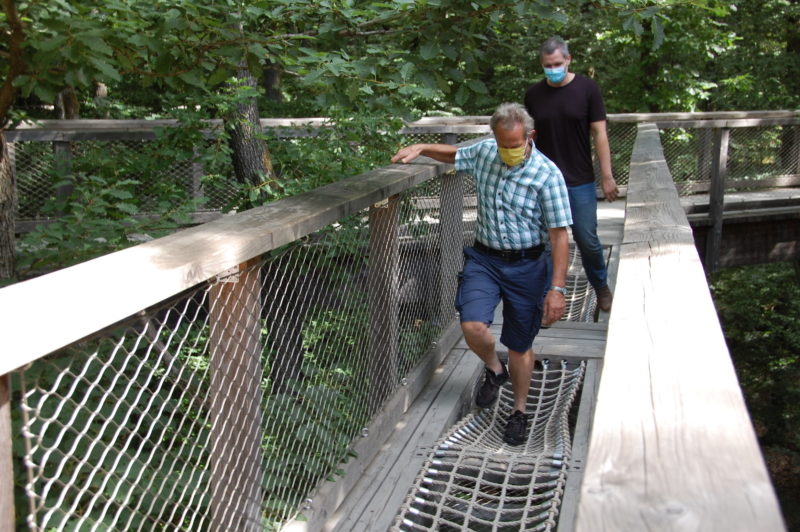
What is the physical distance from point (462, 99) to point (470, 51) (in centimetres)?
47

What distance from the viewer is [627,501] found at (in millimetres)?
1043

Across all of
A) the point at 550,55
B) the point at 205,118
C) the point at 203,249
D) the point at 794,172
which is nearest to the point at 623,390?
the point at 203,249

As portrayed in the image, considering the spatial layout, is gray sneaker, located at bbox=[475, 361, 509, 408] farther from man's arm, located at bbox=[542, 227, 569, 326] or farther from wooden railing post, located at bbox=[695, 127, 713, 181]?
wooden railing post, located at bbox=[695, 127, 713, 181]

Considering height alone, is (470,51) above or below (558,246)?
above

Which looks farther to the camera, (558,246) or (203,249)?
(558,246)

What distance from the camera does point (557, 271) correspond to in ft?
12.6

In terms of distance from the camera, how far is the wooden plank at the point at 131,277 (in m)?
1.42

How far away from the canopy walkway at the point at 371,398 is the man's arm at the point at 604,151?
11.9 inches

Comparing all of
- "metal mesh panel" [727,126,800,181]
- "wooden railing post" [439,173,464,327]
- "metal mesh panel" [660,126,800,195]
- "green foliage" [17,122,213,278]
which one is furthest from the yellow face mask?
"metal mesh panel" [727,126,800,181]

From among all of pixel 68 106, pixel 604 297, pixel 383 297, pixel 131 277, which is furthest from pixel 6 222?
pixel 68 106

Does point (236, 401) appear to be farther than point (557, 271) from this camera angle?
No

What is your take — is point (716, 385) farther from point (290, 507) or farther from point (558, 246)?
point (558, 246)

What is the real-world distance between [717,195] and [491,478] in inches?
272

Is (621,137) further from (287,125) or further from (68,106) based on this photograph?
(68,106)
